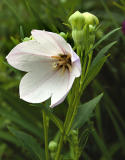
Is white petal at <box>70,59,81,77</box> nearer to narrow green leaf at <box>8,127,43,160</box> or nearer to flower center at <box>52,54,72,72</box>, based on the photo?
Answer: flower center at <box>52,54,72,72</box>

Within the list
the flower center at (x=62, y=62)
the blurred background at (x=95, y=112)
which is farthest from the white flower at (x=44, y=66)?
the blurred background at (x=95, y=112)

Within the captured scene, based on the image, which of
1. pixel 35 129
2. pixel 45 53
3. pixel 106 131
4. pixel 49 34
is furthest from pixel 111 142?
pixel 49 34

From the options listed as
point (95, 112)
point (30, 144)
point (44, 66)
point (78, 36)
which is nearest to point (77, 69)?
point (78, 36)

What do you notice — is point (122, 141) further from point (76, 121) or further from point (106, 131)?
point (76, 121)

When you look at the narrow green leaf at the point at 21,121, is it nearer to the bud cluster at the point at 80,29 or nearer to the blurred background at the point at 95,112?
the blurred background at the point at 95,112

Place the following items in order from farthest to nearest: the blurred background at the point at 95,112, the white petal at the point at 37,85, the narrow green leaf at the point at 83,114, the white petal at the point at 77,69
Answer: the blurred background at the point at 95,112, the narrow green leaf at the point at 83,114, the white petal at the point at 37,85, the white petal at the point at 77,69

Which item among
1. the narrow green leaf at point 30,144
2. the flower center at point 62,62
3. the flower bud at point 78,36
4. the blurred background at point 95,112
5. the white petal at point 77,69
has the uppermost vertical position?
the flower bud at point 78,36
